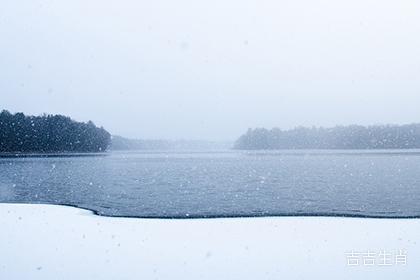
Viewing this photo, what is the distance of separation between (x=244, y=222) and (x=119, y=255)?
434 centimetres

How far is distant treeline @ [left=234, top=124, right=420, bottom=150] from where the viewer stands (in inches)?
5546

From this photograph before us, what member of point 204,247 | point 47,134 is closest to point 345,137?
point 47,134

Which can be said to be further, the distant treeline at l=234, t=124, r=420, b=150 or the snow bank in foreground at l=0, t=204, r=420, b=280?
the distant treeline at l=234, t=124, r=420, b=150

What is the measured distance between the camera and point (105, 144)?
136m

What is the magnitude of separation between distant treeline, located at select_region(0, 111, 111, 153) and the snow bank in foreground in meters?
111

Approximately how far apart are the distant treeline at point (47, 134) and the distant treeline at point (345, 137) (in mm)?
72638

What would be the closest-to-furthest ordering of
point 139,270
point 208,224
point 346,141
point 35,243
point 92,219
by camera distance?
point 139,270
point 35,243
point 208,224
point 92,219
point 346,141

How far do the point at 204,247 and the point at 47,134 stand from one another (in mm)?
122016

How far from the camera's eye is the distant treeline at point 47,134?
111 meters

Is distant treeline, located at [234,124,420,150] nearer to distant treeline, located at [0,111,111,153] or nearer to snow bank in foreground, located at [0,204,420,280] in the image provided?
distant treeline, located at [0,111,111,153]

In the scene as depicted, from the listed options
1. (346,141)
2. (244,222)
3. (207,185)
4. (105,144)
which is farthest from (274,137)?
(244,222)

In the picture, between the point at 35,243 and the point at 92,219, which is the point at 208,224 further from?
the point at 35,243

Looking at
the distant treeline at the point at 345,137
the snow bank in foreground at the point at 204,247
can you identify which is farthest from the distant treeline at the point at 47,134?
the snow bank in foreground at the point at 204,247

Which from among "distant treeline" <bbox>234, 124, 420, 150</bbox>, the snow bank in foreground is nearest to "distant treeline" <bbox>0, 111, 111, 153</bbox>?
"distant treeline" <bbox>234, 124, 420, 150</bbox>
